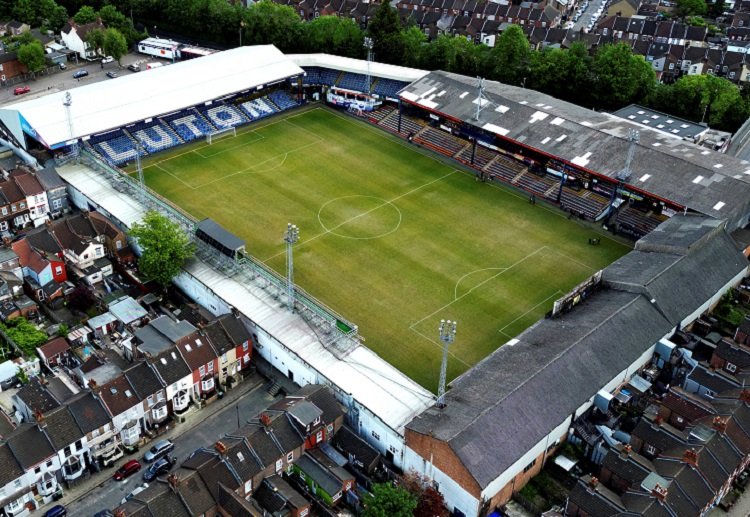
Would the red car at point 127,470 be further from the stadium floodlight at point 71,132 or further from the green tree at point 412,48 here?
the green tree at point 412,48

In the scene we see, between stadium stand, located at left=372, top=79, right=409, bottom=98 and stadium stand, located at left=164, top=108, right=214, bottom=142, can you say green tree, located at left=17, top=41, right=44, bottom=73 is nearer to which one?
stadium stand, located at left=164, top=108, right=214, bottom=142

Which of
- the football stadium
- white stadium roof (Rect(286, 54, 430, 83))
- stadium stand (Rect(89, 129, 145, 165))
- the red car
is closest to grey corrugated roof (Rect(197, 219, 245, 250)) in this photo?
the football stadium

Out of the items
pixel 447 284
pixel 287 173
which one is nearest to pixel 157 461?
pixel 447 284

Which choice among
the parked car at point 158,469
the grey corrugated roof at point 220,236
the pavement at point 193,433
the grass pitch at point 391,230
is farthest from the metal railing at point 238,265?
the parked car at point 158,469

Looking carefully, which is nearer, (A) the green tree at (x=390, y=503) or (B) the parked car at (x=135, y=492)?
(A) the green tree at (x=390, y=503)

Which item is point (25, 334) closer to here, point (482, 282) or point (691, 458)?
point (482, 282)

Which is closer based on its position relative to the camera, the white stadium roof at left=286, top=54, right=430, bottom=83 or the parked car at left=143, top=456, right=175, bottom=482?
the parked car at left=143, top=456, right=175, bottom=482
